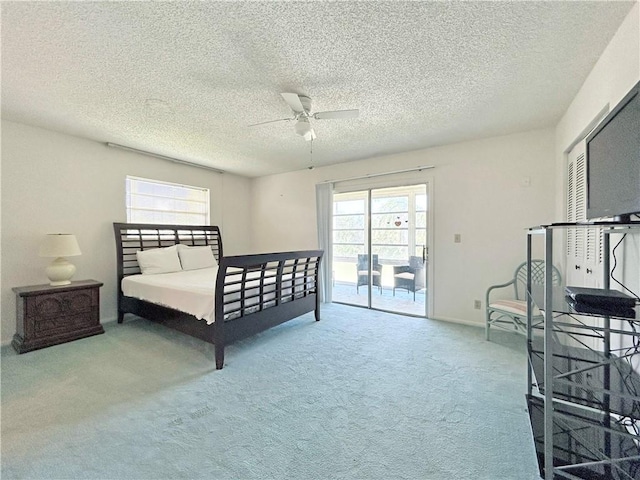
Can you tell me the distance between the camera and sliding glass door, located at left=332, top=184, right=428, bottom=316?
4168 mm

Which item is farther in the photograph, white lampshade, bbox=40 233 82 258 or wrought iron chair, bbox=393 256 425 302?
wrought iron chair, bbox=393 256 425 302

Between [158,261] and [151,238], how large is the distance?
54 cm

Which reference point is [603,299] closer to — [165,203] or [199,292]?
[199,292]

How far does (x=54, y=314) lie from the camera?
9.70 ft

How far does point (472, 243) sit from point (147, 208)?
16.0 ft

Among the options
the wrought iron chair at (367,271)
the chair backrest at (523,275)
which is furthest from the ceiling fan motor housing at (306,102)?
the chair backrest at (523,275)

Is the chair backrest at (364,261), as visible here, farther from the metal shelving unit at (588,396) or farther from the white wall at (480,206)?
the metal shelving unit at (588,396)

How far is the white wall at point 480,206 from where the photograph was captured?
318cm

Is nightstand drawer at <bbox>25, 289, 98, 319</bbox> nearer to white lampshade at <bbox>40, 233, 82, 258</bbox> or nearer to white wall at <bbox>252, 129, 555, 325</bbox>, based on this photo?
white lampshade at <bbox>40, 233, 82, 258</bbox>

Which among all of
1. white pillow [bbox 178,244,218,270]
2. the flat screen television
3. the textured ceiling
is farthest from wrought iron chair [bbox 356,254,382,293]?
the flat screen television

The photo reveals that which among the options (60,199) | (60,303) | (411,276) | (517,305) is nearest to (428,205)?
(411,276)

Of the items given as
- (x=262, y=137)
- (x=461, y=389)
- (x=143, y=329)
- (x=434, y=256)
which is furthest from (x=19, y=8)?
(x=434, y=256)

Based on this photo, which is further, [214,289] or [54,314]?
[54,314]

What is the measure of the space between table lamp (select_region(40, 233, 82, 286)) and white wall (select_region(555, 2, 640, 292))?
4843 mm
